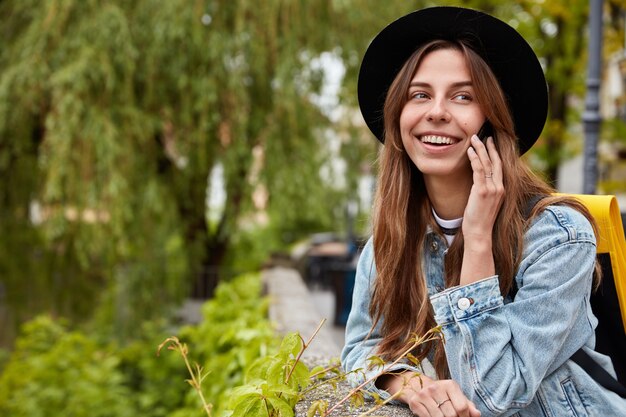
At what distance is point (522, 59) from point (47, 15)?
7.12 metres

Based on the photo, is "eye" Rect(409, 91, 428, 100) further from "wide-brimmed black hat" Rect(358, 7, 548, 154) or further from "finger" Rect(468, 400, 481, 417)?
"finger" Rect(468, 400, 481, 417)

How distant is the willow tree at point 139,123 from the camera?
26.9ft

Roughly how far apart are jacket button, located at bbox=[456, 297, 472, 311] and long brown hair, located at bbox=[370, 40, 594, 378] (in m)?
0.14

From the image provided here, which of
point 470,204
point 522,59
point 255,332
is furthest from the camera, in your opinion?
point 255,332

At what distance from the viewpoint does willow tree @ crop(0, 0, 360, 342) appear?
8.20m

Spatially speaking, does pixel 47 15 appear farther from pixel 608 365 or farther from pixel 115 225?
pixel 608 365

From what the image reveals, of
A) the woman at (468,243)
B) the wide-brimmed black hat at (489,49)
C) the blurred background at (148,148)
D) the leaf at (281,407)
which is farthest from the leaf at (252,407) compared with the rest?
the blurred background at (148,148)

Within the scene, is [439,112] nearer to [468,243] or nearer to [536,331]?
[468,243]

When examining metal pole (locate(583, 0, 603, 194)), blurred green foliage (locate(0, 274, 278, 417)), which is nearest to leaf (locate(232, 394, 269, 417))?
blurred green foliage (locate(0, 274, 278, 417))

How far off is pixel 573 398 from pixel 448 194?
0.63 metres

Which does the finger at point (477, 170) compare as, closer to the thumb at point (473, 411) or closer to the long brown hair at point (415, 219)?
the long brown hair at point (415, 219)

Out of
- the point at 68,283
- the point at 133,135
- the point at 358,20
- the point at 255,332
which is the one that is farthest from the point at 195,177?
the point at 255,332

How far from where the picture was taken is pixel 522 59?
7.22 feet

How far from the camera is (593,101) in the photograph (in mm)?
7852
